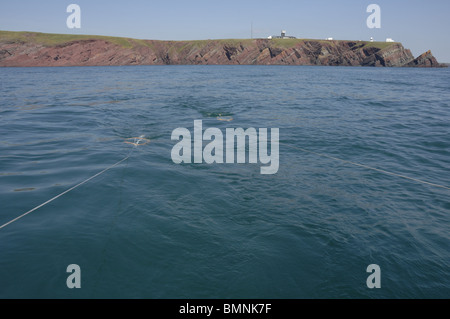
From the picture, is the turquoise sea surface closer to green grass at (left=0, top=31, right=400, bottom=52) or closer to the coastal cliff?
the coastal cliff

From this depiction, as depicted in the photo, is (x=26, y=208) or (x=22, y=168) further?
(x=22, y=168)

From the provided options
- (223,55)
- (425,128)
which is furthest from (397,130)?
(223,55)

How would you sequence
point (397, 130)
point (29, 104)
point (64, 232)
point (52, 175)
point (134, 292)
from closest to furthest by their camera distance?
1. point (134, 292)
2. point (64, 232)
3. point (52, 175)
4. point (397, 130)
5. point (29, 104)

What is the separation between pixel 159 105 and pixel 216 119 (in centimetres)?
737

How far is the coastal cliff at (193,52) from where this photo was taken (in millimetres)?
107688

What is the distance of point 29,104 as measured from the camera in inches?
915

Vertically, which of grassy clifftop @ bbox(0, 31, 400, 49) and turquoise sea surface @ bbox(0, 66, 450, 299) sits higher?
grassy clifftop @ bbox(0, 31, 400, 49)
